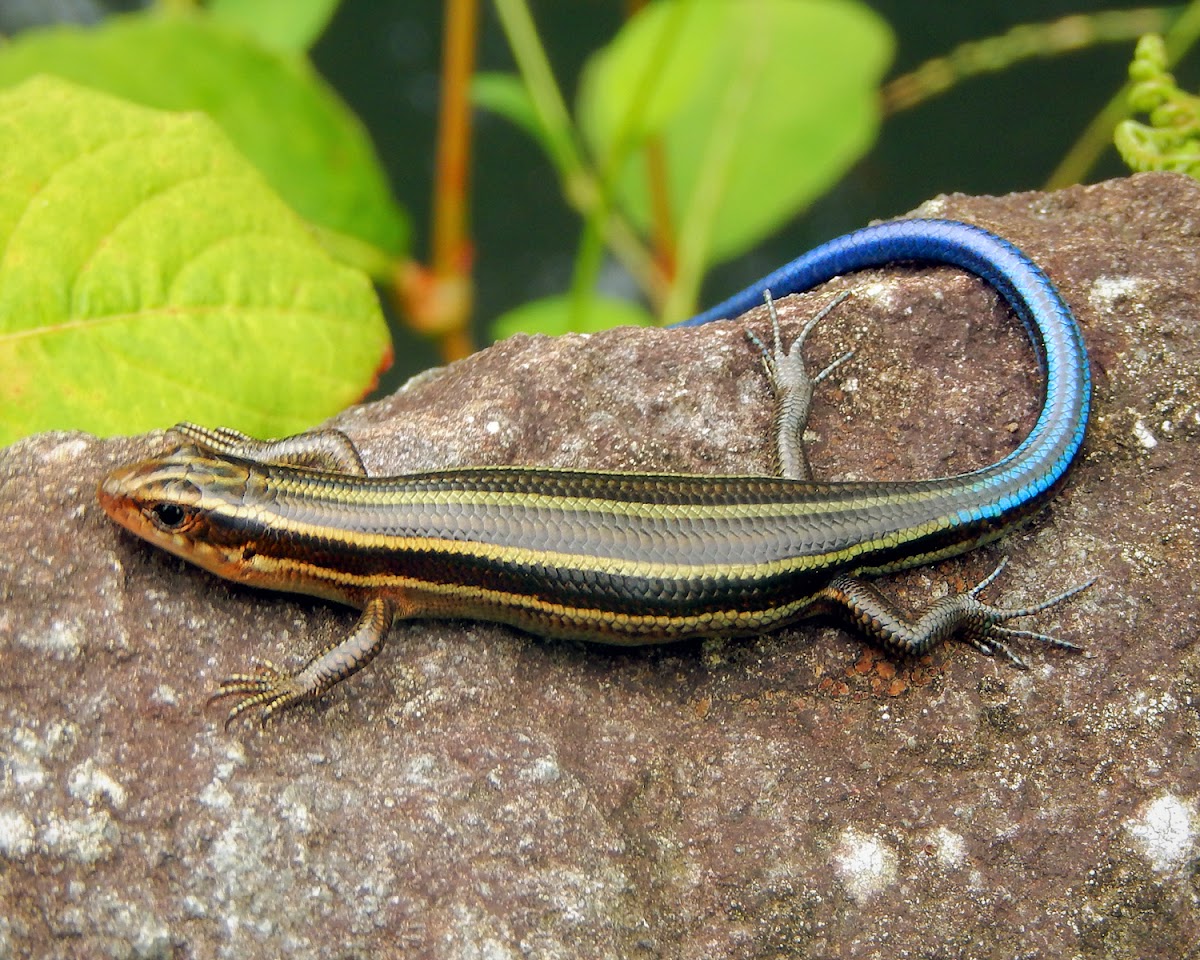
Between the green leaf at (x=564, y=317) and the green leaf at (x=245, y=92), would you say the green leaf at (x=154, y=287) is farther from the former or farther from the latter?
the green leaf at (x=564, y=317)

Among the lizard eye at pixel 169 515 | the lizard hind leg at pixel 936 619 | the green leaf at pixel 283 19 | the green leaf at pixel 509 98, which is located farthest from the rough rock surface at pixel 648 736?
the green leaf at pixel 283 19

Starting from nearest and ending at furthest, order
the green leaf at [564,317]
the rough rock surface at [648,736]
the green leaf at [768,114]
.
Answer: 1. the rough rock surface at [648,736]
2. the green leaf at [564,317]
3. the green leaf at [768,114]

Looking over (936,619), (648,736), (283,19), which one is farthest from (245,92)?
(936,619)

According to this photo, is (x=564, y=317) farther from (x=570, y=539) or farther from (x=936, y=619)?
(x=936, y=619)

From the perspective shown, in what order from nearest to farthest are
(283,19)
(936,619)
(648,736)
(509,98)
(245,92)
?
(648,736) < (936,619) < (245,92) < (509,98) < (283,19)

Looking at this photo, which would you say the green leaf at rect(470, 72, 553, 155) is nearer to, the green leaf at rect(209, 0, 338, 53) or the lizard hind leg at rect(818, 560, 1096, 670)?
the green leaf at rect(209, 0, 338, 53)

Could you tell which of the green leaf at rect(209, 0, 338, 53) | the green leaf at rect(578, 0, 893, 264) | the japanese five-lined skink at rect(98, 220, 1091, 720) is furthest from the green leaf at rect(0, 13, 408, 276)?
the japanese five-lined skink at rect(98, 220, 1091, 720)

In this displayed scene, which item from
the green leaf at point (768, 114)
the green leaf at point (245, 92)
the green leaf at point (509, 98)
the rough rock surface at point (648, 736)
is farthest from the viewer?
the green leaf at point (768, 114)
